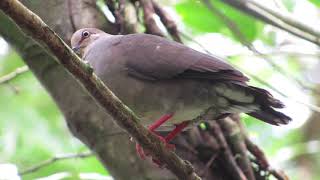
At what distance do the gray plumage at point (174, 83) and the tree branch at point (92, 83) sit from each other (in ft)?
1.58

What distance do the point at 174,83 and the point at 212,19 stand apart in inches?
37.0

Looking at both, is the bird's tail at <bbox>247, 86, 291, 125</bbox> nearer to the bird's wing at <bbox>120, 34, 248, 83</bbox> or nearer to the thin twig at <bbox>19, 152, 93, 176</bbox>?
the bird's wing at <bbox>120, 34, 248, 83</bbox>

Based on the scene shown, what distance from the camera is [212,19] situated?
4.02 metres

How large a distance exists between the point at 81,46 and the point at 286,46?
1.38 meters

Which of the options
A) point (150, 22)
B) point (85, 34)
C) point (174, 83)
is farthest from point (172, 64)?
point (150, 22)

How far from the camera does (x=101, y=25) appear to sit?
385cm

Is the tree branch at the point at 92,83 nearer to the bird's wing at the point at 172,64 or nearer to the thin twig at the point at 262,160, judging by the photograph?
the bird's wing at the point at 172,64

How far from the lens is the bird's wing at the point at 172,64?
3.17 metres

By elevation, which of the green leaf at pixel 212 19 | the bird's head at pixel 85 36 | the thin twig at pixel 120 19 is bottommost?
the green leaf at pixel 212 19

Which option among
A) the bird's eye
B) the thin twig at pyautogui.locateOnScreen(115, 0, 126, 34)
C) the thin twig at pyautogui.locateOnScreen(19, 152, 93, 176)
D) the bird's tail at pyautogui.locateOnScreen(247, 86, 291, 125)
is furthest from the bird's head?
the bird's tail at pyautogui.locateOnScreen(247, 86, 291, 125)

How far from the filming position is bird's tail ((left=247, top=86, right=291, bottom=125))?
3236 millimetres

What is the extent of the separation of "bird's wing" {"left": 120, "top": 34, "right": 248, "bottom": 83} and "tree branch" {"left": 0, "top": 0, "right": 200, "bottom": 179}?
1.85 feet

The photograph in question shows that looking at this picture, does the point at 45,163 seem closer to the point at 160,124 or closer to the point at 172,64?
the point at 160,124

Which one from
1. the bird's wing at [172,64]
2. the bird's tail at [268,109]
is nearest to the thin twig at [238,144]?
the bird's tail at [268,109]
